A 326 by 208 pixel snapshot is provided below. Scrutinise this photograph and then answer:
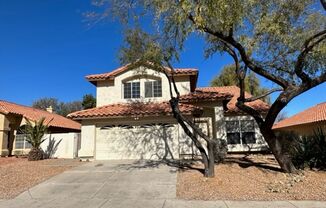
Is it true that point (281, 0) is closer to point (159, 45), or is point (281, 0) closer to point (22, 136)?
point (159, 45)

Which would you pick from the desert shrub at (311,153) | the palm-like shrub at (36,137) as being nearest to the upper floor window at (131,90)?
the palm-like shrub at (36,137)

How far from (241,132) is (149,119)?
7.29m

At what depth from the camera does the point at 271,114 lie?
38.4ft

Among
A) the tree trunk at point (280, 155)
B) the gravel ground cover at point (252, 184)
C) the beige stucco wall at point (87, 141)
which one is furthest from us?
the beige stucco wall at point (87, 141)

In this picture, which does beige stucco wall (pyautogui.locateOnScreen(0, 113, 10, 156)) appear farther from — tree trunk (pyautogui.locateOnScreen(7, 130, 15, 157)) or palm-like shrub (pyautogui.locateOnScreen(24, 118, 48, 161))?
palm-like shrub (pyautogui.locateOnScreen(24, 118, 48, 161))

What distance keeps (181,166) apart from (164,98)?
20.7 ft

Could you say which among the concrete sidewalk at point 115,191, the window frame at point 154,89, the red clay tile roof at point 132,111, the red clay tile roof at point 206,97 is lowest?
the concrete sidewalk at point 115,191

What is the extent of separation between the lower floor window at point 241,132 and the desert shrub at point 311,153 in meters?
6.46

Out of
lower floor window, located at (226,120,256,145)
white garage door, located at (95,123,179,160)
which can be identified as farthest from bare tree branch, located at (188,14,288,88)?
lower floor window, located at (226,120,256,145)

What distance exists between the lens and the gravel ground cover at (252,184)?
912cm

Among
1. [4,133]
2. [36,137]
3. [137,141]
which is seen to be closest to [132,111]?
[137,141]

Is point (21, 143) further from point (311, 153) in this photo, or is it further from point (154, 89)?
point (311, 153)

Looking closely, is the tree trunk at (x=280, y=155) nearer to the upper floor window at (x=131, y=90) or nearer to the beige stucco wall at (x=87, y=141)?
the upper floor window at (x=131, y=90)

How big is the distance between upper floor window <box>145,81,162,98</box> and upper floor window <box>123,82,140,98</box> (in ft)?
2.13
